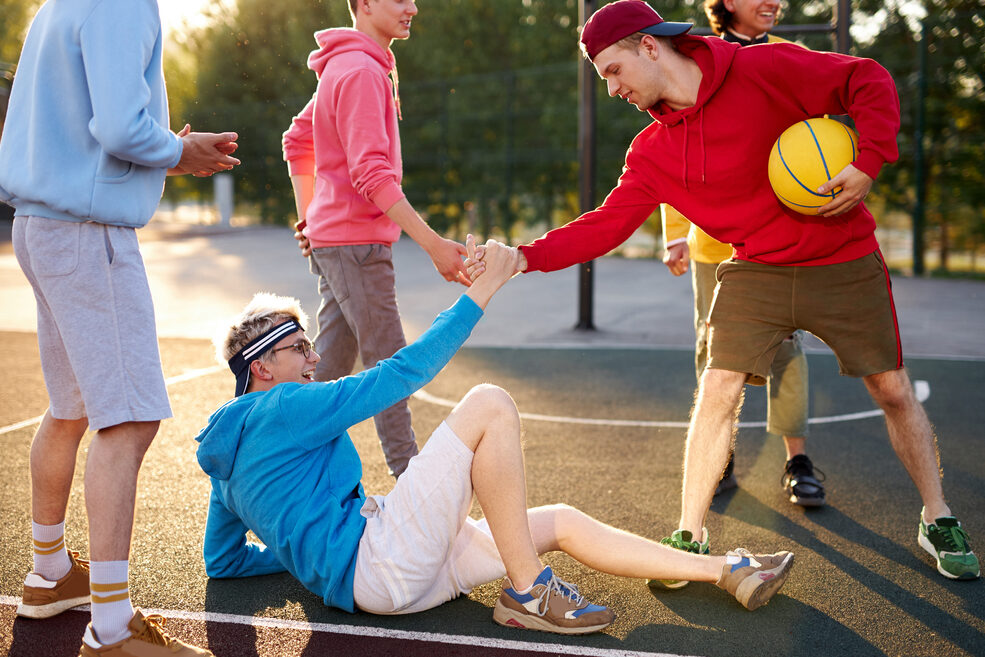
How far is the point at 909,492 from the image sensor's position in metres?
4.66

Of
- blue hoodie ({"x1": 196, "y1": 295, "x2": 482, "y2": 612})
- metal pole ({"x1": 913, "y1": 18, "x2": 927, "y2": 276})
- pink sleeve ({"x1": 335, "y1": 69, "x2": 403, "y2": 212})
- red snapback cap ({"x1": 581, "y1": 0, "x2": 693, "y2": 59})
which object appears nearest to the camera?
blue hoodie ({"x1": 196, "y1": 295, "x2": 482, "y2": 612})

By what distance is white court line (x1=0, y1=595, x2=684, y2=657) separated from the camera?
3.05 meters

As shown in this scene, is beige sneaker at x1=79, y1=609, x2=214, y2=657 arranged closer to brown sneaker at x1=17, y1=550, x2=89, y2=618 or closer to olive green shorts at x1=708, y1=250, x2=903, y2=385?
brown sneaker at x1=17, y1=550, x2=89, y2=618

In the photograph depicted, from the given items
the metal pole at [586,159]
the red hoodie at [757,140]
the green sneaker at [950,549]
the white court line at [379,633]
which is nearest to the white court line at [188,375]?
the white court line at [379,633]

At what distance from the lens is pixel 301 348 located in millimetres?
3156

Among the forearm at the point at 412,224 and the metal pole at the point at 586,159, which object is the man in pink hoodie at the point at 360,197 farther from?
the metal pole at the point at 586,159

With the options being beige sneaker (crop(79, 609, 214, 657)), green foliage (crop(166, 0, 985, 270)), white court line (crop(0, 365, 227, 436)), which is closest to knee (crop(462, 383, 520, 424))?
beige sneaker (crop(79, 609, 214, 657))

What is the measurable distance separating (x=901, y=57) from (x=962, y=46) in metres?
0.76

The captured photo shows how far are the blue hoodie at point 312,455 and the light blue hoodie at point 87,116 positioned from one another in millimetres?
711

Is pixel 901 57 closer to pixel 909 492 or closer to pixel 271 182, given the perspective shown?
pixel 909 492

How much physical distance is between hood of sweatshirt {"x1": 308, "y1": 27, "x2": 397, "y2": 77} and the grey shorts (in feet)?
4.72

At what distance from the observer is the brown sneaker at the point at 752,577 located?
129 inches

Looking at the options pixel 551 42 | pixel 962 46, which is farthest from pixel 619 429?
pixel 551 42

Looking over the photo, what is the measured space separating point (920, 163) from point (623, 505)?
1036 cm
